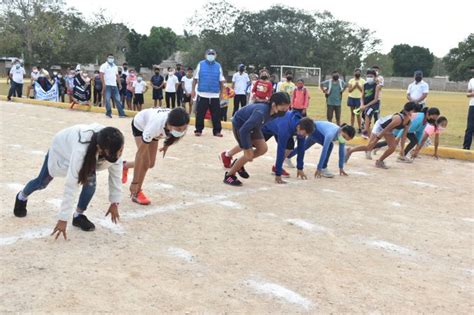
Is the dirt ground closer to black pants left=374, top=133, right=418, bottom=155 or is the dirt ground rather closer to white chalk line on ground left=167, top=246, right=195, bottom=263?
white chalk line on ground left=167, top=246, right=195, bottom=263

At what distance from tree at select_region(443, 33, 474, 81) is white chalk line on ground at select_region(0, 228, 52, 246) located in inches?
3060

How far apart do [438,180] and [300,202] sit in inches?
109

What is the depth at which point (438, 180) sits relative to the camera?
7.21 meters

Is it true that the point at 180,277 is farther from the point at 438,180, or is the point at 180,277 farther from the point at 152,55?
the point at 152,55

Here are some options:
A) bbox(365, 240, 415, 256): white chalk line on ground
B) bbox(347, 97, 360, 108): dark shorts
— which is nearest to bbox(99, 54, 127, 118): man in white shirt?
bbox(347, 97, 360, 108): dark shorts

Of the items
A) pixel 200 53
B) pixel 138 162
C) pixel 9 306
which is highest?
pixel 200 53

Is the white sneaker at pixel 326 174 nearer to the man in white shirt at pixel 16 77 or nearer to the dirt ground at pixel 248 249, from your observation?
the dirt ground at pixel 248 249

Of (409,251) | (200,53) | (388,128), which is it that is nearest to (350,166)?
(388,128)

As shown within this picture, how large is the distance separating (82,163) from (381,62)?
333 feet

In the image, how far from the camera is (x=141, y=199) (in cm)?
522

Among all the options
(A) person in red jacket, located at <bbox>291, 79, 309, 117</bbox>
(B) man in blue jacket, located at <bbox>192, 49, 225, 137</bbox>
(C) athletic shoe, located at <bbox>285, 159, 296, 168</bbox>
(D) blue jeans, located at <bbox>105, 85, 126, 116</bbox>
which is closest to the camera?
(C) athletic shoe, located at <bbox>285, 159, 296, 168</bbox>

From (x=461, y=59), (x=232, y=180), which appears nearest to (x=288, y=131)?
(x=232, y=180)

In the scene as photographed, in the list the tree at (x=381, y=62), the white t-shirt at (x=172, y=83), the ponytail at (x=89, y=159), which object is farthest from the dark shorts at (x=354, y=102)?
the tree at (x=381, y=62)

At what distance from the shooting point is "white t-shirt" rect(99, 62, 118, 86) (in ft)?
43.5
